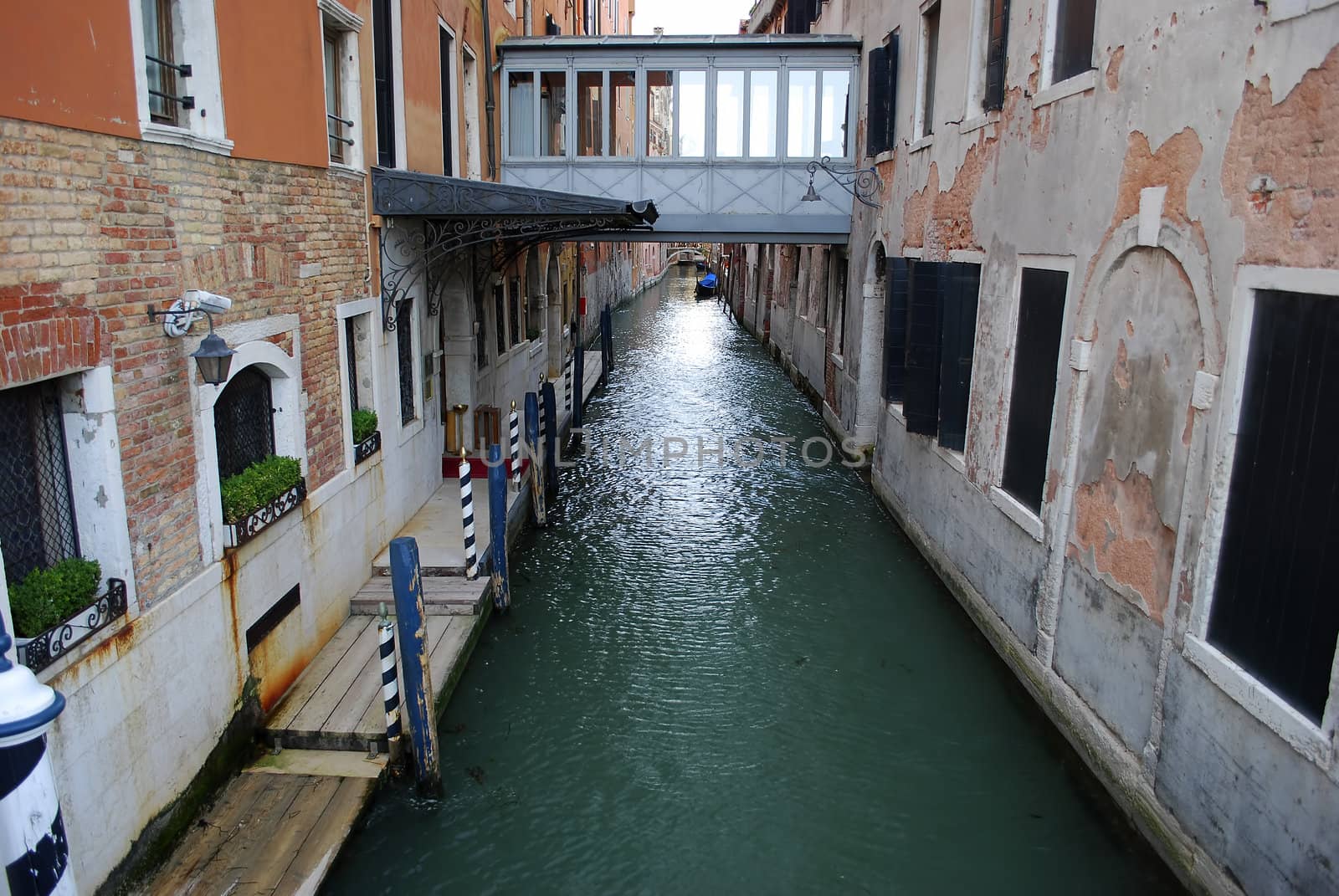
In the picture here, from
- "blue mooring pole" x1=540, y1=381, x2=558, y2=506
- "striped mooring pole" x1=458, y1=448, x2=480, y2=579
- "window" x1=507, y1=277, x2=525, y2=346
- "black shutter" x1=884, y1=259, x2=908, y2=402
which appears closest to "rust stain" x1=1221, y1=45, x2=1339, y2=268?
"black shutter" x1=884, y1=259, x2=908, y2=402

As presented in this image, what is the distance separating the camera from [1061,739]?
19.8 feet

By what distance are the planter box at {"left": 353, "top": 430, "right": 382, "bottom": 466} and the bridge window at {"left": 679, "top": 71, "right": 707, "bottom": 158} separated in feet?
21.1

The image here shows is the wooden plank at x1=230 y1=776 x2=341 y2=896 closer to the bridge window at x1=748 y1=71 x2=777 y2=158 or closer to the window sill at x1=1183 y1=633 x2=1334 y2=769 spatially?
the window sill at x1=1183 y1=633 x2=1334 y2=769

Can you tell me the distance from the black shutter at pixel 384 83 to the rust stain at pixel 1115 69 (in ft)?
17.7

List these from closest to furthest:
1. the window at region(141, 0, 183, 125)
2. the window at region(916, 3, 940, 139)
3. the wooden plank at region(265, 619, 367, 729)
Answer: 1. the window at region(141, 0, 183, 125)
2. the wooden plank at region(265, 619, 367, 729)
3. the window at region(916, 3, 940, 139)

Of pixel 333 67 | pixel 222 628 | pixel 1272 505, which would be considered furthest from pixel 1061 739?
pixel 333 67

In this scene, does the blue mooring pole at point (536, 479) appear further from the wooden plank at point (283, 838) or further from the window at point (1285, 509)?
the window at point (1285, 509)

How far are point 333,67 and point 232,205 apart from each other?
2.42m

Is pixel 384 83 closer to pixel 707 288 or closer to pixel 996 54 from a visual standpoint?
pixel 996 54

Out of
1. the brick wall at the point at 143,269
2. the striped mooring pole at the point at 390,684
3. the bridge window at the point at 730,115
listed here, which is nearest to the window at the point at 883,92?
the bridge window at the point at 730,115

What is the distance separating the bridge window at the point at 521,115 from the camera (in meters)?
12.6

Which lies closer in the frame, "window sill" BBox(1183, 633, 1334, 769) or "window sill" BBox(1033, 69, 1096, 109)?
"window sill" BBox(1183, 633, 1334, 769)

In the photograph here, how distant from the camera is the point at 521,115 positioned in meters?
12.7

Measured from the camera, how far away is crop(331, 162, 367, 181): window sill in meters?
6.80
